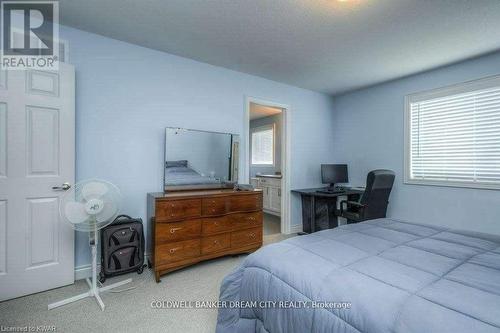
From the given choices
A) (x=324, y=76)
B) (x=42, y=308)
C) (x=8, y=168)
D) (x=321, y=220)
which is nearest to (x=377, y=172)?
(x=321, y=220)

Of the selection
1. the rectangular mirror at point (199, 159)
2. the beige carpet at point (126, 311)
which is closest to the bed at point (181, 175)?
the rectangular mirror at point (199, 159)

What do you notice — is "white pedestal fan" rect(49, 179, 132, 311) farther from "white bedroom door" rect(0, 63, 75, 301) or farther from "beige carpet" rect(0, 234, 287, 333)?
"white bedroom door" rect(0, 63, 75, 301)

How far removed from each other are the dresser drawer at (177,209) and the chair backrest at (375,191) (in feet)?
6.54

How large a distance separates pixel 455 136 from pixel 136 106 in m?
4.01

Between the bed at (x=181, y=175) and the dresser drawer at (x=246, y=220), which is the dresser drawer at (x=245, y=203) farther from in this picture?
the bed at (x=181, y=175)

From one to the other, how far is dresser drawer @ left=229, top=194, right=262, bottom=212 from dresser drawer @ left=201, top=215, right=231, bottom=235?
154 millimetres

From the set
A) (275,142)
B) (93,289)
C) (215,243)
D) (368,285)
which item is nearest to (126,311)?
(93,289)

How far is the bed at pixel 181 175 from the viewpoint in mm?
2841

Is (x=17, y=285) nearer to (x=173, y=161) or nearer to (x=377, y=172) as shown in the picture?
(x=173, y=161)

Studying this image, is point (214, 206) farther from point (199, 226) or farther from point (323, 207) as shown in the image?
point (323, 207)

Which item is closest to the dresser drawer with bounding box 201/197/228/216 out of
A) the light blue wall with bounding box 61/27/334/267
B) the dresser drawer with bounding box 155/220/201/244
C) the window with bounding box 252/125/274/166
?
the dresser drawer with bounding box 155/220/201/244

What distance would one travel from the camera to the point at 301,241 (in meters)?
1.48

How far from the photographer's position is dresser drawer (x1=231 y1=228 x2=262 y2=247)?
114 inches

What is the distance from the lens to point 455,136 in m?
3.11
